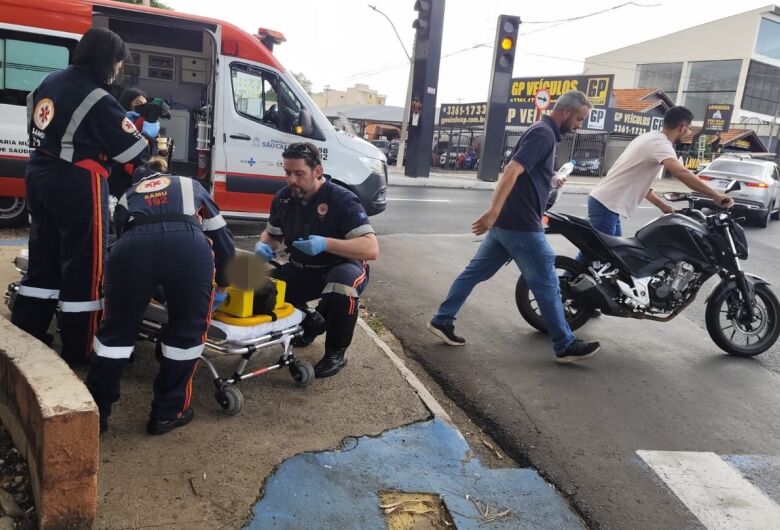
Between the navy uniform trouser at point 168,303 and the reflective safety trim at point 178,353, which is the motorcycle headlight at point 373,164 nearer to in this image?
the navy uniform trouser at point 168,303

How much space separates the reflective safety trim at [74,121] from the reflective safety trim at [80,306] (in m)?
0.76

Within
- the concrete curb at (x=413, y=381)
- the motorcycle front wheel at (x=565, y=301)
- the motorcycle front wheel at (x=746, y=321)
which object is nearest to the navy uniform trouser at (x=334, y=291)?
the concrete curb at (x=413, y=381)

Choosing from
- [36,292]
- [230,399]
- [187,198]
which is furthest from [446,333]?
[36,292]

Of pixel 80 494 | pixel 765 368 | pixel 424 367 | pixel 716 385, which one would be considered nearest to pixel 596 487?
pixel 424 367

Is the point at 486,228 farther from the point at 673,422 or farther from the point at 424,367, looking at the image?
the point at 673,422

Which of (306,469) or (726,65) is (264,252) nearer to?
(306,469)

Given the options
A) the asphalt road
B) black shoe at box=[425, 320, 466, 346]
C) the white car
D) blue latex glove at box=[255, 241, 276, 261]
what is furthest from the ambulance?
the white car

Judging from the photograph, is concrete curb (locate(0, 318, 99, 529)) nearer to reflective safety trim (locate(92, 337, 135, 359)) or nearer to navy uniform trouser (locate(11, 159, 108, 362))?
reflective safety trim (locate(92, 337, 135, 359))

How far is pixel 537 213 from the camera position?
4262mm

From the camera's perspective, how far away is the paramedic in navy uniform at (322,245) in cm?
365

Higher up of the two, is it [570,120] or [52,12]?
[52,12]

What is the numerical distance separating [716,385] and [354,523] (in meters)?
3.12

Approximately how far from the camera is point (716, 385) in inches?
172

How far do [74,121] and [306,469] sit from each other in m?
2.11
